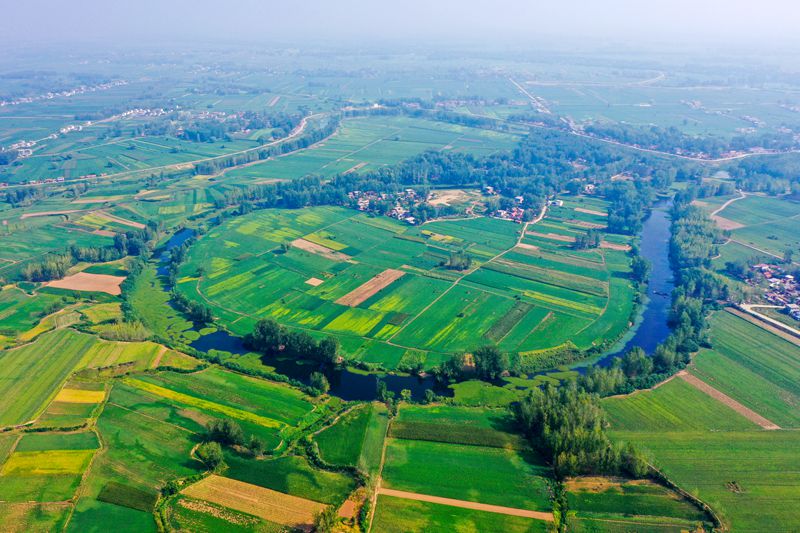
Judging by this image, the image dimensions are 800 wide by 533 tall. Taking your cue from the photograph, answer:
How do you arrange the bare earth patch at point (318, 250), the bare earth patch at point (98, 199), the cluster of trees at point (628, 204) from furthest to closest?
the bare earth patch at point (98, 199), the cluster of trees at point (628, 204), the bare earth patch at point (318, 250)

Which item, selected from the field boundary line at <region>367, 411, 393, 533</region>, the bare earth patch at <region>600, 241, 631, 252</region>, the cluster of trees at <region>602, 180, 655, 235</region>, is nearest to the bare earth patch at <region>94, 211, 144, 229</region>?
the field boundary line at <region>367, 411, 393, 533</region>

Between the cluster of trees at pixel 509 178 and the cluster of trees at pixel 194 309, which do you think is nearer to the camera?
the cluster of trees at pixel 194 309

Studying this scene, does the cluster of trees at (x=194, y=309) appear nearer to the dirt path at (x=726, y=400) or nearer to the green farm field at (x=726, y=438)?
the green farm field at (x=726, y=438)

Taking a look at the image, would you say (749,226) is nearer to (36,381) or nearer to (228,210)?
(228,210)

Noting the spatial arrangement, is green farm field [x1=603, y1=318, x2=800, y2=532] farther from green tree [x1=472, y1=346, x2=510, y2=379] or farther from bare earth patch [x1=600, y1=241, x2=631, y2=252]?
bare earth patch [x1=600, y1=241, x2=631, y2=252]

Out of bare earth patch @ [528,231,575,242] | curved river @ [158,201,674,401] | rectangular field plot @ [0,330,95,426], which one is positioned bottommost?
curved river @ [158,201,674,401]

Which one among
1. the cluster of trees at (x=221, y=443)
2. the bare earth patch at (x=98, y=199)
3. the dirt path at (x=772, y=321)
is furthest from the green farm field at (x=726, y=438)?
the bare earth patch at (x=98, y=199)

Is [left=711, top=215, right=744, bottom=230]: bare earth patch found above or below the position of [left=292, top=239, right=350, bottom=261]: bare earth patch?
above
